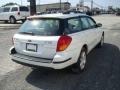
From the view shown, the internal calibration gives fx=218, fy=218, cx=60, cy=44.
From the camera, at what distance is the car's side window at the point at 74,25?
18.9 feet

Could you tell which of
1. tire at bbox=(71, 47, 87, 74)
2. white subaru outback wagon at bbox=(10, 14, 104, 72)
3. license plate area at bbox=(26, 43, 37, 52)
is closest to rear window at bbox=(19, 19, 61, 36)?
white subaru outback wagon at bbox=(10, 14, 104, 72)

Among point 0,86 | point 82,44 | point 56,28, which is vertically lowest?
point 0,86

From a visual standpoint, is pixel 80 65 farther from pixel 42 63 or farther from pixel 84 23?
pixel 84 23

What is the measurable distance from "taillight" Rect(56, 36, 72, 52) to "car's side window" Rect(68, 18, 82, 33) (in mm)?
371

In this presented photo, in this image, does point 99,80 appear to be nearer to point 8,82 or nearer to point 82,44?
point 82,44

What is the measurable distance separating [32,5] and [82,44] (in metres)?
19.3

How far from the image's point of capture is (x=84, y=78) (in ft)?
18.6

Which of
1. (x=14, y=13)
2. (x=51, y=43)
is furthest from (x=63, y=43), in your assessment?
(x=14, y=13)

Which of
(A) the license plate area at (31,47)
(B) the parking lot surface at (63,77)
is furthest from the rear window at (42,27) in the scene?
(B) the parking lot surface at (63,77)

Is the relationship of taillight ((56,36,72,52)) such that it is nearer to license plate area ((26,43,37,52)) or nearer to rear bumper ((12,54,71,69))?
rear bumper ((12,54,71,69))

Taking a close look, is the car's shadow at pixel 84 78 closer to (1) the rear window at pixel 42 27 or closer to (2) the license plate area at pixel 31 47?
(2) the license plate area at pixel 31 47

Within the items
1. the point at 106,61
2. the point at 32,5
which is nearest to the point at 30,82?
the point at 106,61

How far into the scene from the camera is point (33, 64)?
5.39 metres

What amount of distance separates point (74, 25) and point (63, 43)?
95 centimetres
